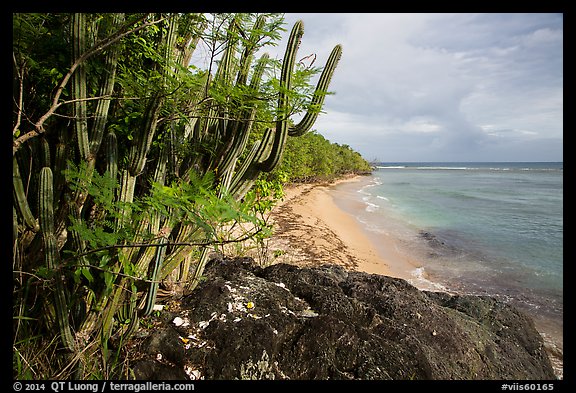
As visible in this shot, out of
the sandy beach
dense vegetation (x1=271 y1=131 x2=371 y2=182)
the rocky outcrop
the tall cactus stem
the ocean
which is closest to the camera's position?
the rocky outcrop

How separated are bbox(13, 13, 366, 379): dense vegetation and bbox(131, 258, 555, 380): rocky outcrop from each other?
0.41 metres

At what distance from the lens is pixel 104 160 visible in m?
2.64

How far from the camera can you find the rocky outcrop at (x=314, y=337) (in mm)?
2332

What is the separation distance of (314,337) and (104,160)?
2499 millimetres

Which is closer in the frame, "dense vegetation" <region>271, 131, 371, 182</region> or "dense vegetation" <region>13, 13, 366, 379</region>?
"dense vegetation" <region>13, 13, 366, 379</region>

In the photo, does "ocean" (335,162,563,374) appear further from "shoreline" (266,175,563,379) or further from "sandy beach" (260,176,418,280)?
"sandy beach" (260,176,418,280)

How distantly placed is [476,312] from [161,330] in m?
4.29

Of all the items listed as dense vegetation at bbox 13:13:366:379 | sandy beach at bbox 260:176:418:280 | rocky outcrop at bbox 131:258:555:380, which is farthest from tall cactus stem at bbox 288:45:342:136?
sandy beach at bbox 260:176:418:280

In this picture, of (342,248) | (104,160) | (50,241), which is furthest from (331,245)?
(50,241)

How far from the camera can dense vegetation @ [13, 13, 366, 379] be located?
2.08m

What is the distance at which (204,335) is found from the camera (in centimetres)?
252
